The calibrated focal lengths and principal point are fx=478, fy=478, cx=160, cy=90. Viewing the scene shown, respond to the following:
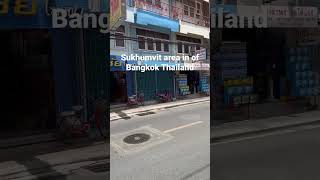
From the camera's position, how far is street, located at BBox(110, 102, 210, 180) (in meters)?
1.78

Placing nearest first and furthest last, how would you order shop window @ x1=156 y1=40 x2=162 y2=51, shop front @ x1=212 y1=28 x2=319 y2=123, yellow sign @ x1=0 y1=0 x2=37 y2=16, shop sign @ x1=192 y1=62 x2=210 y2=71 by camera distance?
1. yellow sign @ x1=0 y1=0 x2=37 y2=16
2. shop window @ x1=156 y1=40 x2=162 y2=51
3. shop sign @ x1=192 y1=62 x2=210 y2=71
4. shop front @ x1=212 y1=28 x2=319 y2=123

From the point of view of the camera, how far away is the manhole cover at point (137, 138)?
1786 millimetres

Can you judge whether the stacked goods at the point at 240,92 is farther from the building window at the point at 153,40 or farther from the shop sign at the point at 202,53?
the building window at the point at 153,40

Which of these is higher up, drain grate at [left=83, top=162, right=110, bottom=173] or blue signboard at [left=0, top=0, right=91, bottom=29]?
blue signboard at [left=0, top=0, right=91, bottom=29]

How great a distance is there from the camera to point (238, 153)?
303cm

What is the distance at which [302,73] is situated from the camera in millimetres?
2467

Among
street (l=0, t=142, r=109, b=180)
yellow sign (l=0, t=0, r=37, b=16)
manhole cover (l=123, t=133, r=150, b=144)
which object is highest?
yellow sign (l=0, t=0, r=37, b=16)

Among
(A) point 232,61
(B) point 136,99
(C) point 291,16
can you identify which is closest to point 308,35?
(C) point 291,16

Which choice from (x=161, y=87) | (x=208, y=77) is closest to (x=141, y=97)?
(x=161, y=87)

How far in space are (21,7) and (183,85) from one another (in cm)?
68

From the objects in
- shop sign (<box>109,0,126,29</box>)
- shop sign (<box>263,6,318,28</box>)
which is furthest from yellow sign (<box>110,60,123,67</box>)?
shop sign (<box>263,6,318,28</box>)

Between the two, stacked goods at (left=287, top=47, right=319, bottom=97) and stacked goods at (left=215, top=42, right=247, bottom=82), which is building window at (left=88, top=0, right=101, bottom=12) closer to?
stacked goods at (left=215, top=42, right=247, bottom=82)

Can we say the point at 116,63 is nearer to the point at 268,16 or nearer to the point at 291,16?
the point at 268,16

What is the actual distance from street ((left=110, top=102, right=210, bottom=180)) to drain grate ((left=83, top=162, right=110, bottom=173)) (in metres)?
0.03
